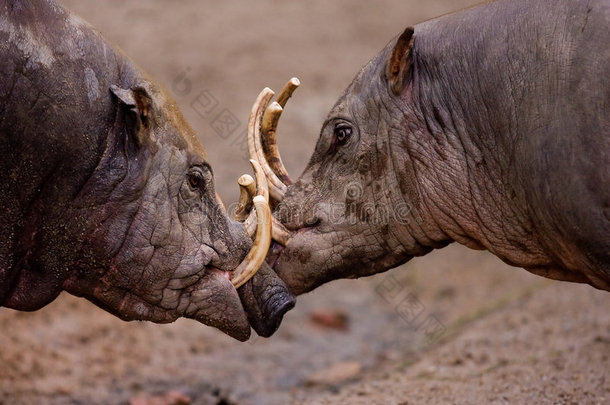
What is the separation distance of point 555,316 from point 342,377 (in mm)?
1854

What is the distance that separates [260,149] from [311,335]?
3.45 meters

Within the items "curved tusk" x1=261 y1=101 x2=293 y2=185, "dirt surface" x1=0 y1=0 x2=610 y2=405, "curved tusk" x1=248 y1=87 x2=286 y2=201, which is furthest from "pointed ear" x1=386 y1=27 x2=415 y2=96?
"dirt surface" x1=0 y1=0 x2=610 y2=405

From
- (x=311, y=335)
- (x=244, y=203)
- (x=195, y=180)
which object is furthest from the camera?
(x=311, y=335)

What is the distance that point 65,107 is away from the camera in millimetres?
4613

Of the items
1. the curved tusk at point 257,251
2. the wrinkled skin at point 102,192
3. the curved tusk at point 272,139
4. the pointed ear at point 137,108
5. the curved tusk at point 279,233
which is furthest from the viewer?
the curved tusk at point 272,139

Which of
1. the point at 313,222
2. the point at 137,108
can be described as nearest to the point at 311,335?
the point at 313,222

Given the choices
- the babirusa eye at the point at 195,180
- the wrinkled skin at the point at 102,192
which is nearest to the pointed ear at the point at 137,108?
the wrinkled skin at the point at 102,192

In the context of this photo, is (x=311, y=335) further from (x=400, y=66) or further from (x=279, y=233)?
(x=400, y=66)

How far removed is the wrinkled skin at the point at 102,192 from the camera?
4559 mm

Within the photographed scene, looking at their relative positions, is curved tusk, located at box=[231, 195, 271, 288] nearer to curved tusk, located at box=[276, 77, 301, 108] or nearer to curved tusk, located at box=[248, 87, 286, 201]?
curved tusk, located at box=[248, 87, 286, 201]

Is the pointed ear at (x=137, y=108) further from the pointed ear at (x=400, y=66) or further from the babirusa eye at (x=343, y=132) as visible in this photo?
A: the pointed ear at (x=400, y=66)

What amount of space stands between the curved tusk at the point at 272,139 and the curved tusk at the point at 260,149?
50 mm

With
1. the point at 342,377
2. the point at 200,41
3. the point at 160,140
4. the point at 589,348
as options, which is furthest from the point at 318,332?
the point at 200,41

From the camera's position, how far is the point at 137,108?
4793 millimetres
